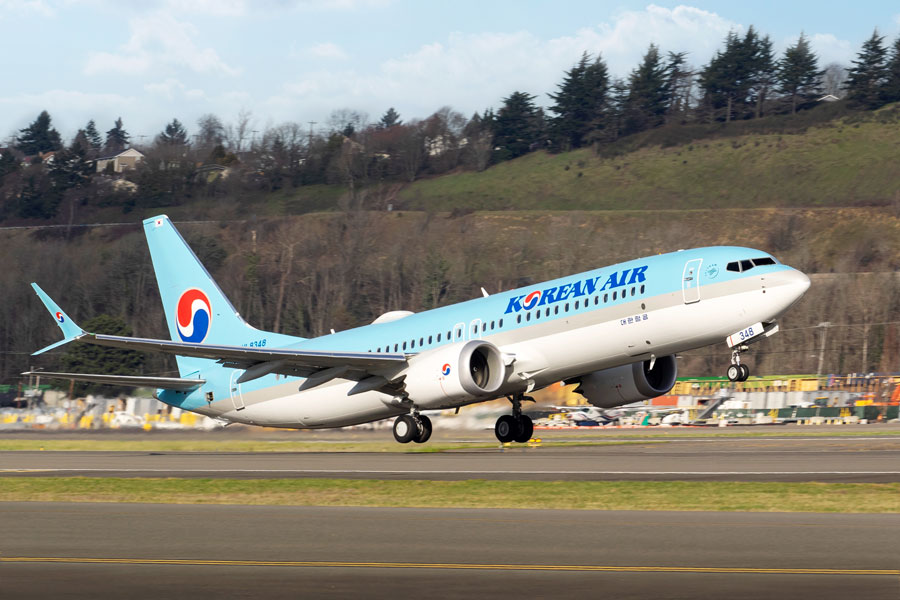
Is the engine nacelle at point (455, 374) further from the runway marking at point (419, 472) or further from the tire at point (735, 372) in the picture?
the tire at point (735, 372)

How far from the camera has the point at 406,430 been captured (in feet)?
115

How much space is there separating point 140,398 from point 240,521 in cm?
3575

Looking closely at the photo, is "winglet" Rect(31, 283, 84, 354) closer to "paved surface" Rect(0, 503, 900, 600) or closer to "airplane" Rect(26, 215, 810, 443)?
"airplane" Rect(26, 215, 810, 443)

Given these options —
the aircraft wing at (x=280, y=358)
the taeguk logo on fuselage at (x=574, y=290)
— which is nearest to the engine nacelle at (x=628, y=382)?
the taeguk logo on fuselage at (x=574, y=290)

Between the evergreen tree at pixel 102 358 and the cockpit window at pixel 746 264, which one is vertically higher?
the cockpit window at pixel 746 264

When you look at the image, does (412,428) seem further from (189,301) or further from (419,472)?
(189,301)

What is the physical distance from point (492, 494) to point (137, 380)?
20808 millimetres

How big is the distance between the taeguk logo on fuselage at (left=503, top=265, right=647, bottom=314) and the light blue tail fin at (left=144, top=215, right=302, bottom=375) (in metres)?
11.5

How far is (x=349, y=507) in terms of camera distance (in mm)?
18984

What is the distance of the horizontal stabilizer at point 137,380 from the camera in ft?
112

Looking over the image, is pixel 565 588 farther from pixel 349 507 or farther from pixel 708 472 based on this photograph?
pixel 708 472

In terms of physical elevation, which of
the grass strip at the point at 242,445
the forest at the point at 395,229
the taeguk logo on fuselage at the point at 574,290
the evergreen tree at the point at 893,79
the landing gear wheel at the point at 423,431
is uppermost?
the evergreen tree at the point at 893,79

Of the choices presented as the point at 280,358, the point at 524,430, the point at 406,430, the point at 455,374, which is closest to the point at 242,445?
the point at 280,358

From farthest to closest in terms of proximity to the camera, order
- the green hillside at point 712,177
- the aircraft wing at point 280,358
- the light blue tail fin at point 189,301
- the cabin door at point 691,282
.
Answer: the green hillside at point 712,177, the light blue tail fin at point 189,301, the aircraft wing at point 280,358, the cabin door at point 691,282
